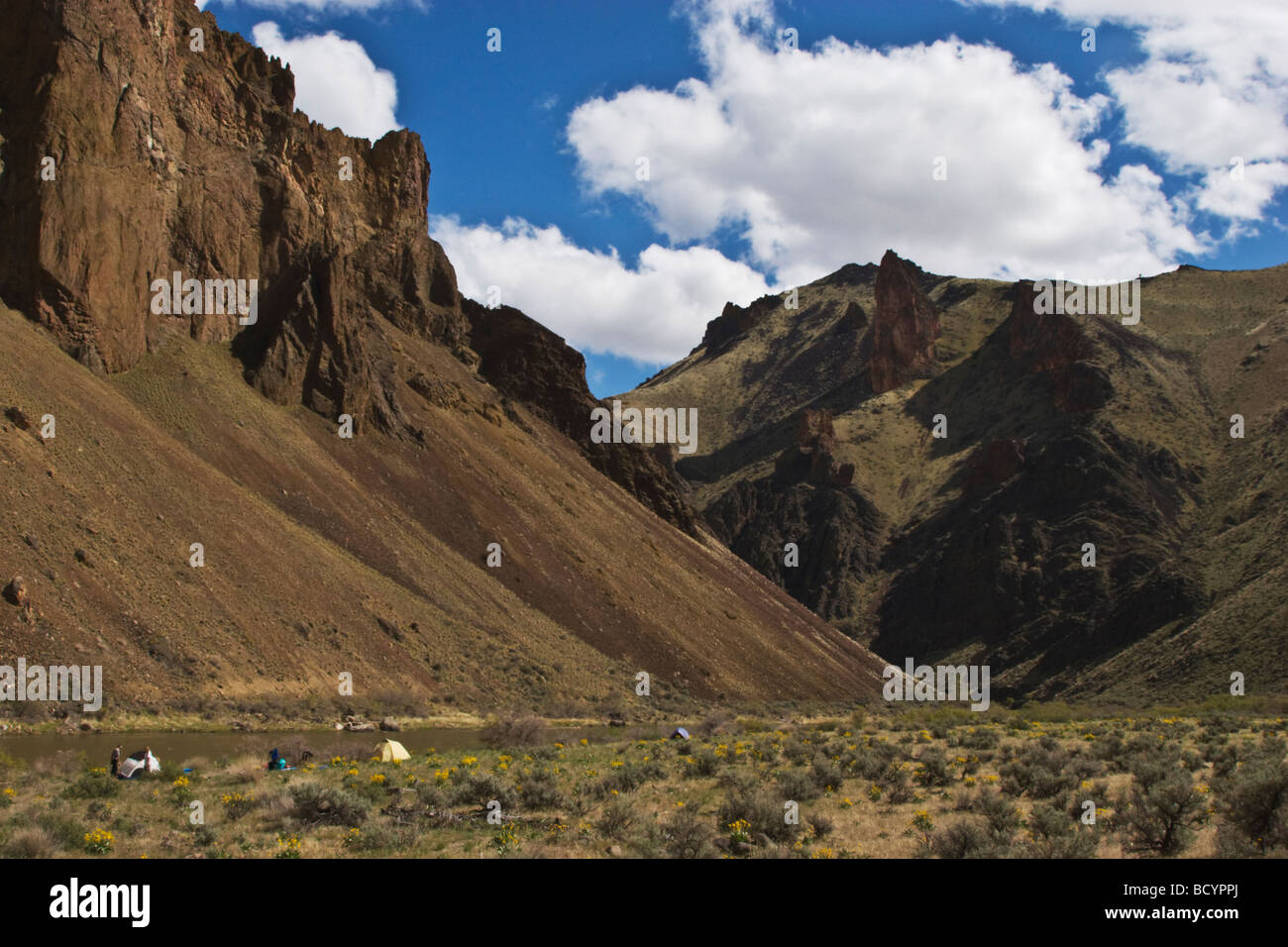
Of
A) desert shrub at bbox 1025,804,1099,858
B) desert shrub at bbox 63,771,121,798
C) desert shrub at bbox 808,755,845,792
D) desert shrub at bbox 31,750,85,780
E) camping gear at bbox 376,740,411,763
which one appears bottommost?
camping gear at bbox 376,740,411,763

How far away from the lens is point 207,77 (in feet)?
220

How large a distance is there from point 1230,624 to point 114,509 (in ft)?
255

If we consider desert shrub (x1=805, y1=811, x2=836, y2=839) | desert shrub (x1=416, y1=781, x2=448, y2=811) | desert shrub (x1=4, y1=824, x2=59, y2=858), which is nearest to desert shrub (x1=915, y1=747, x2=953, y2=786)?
desert shrub (x1=805, y1=811, x2=836, y2=839)

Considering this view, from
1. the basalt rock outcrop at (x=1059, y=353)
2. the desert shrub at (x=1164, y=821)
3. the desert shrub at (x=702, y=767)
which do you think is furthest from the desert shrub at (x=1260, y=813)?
the basalt rock outcrop at (x=1059, y=353)

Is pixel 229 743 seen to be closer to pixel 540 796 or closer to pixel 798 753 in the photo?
pixel 798 753

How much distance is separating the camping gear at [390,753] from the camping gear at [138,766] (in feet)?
16.6

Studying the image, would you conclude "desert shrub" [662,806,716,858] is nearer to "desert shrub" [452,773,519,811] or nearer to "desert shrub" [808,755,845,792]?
"desert shrub" [452,773,519,811]

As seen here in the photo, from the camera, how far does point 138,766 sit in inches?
728

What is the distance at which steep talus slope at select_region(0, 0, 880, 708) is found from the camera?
3938 cm

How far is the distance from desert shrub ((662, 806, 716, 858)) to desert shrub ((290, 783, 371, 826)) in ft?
14.3

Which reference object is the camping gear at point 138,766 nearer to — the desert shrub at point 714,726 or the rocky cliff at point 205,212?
the desert shrub at point 714,726

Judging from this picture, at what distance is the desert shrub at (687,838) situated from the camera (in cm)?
1161

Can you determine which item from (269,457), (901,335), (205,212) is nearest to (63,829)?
(269,457)
